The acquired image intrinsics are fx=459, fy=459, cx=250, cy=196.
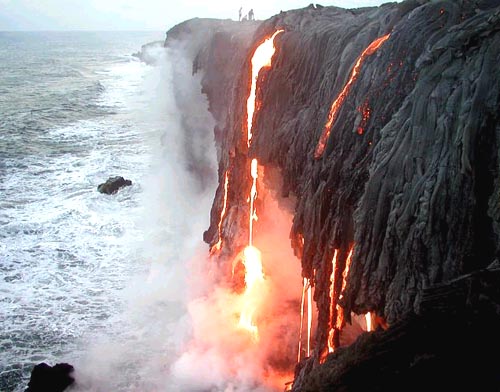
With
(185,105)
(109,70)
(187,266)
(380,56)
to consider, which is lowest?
(380,56)

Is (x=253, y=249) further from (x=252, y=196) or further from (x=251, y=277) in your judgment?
(x=252, y=196)

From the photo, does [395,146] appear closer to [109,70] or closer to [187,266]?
[187,266]

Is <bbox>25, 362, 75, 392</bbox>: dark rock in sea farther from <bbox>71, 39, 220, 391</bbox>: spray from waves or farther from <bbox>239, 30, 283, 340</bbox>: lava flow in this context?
<bbox>239, 30, 283, 340</bbox>: lava flow

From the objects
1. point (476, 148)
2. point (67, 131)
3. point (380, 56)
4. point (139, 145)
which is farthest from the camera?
point (67, 131)

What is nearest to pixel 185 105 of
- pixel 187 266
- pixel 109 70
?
pixel 187 266

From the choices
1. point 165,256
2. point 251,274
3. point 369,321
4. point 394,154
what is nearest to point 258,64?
point 251,274

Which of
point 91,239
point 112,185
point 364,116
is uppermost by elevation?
point 112,185
